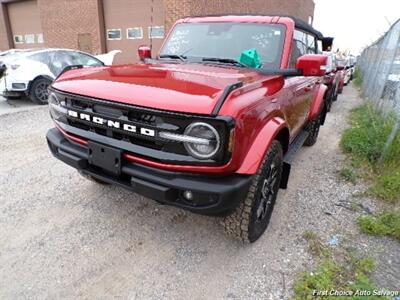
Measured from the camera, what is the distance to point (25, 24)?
2214 centimetres

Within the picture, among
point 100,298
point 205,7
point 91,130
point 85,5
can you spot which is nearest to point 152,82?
point 91,130

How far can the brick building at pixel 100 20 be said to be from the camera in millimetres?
13617

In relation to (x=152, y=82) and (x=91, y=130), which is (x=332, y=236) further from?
(x=91, y=130)

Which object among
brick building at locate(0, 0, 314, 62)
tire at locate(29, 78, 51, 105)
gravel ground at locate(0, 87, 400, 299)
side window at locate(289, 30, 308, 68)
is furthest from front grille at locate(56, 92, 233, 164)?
brick building at locate(0, 0, 314, 62)

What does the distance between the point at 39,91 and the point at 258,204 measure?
8.09 meters

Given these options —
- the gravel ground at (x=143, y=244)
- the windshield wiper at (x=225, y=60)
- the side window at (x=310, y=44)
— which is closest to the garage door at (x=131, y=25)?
the side window at (x=310, y=44)

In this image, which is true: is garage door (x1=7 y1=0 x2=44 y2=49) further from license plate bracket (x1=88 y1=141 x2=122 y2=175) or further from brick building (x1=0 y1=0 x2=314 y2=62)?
license plate bracket (x1=88 y1=141 x2=122 y2=175)

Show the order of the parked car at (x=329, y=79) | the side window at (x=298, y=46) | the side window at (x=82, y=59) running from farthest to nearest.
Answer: the side window at (x=82, y=59) < the parked car at (x=329, y=79) < the side window at (x=298, y=46)

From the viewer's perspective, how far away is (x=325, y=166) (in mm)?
4766

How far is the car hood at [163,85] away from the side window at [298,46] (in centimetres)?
78

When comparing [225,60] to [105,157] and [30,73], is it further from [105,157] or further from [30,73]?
[30,73]

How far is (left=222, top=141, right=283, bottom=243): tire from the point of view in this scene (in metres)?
2.44

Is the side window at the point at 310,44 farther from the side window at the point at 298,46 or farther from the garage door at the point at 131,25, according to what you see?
the garage door at the point at 131,25

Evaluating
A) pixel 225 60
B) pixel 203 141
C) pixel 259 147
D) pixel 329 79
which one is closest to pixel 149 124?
pixel 203 141
